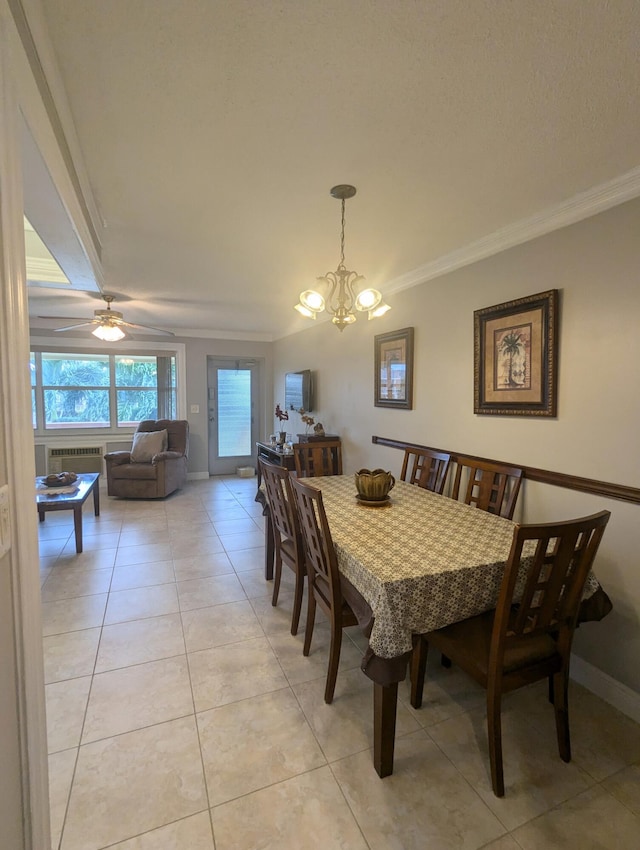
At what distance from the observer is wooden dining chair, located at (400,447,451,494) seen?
9.02 feet

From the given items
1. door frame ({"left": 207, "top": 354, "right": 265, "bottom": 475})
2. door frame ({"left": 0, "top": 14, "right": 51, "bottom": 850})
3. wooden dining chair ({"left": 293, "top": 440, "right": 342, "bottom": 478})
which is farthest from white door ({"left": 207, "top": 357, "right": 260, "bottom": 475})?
door frame ({"left": 0, "top": 14, "right": 51, "bottom": 850})

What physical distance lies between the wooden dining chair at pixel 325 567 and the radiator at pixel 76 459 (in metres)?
4.88

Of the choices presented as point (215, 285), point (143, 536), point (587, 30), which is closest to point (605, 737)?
point (587, 30)

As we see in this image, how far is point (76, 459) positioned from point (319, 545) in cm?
517

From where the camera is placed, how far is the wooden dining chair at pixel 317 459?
3.34 meters

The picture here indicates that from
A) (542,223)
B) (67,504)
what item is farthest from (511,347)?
(67,504)

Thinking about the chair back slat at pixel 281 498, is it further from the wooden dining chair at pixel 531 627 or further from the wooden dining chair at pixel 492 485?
the wooden dining chair at pixel 492 485

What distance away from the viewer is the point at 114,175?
181cm

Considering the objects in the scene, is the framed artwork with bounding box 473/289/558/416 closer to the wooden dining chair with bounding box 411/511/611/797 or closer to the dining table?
the dining table

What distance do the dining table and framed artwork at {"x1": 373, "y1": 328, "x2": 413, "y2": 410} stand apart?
1.56m

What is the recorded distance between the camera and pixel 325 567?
1.82m

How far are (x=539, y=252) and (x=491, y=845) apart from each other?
2576 mm

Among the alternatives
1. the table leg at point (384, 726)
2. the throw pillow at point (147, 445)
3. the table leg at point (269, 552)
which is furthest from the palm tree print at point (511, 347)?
the throw pillow at point (147, 445)

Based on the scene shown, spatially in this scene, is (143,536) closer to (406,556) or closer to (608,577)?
(406,556)
